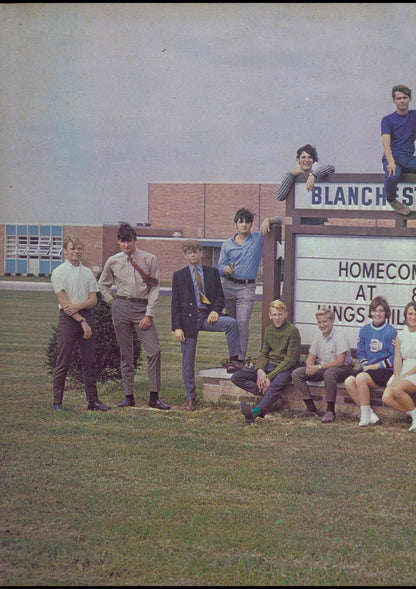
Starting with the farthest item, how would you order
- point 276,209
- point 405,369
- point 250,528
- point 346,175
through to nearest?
point 276,209 < point 346,175 < point 405,369 < point 250,528

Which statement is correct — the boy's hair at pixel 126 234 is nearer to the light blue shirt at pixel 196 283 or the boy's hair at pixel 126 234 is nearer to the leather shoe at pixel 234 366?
the light blue shirt at pixel 196 283

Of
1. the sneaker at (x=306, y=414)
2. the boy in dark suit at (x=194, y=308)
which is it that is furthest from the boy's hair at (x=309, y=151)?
the sneaker at (x=306, y=414)

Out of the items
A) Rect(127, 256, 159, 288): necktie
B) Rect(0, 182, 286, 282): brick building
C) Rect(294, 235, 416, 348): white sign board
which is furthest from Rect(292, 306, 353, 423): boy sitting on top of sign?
Rect(0, 182, 286, 282): brick building

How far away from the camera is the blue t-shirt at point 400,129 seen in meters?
9.50

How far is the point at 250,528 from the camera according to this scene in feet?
18.7

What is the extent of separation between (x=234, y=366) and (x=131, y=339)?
3.97 feet

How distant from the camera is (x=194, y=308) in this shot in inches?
394

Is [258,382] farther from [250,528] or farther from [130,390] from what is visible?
[250,528]

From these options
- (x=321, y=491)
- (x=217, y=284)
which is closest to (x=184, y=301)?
(x=217, y=284)

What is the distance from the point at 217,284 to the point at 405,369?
2.33 metres

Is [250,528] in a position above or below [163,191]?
below

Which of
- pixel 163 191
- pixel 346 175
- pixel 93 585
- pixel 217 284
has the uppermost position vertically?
pixel 163 191

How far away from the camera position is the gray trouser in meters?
10.0

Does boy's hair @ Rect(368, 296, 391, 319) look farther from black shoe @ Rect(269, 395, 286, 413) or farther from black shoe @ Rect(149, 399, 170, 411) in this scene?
black shoe @ Rect(149, 399, 170, 411)
